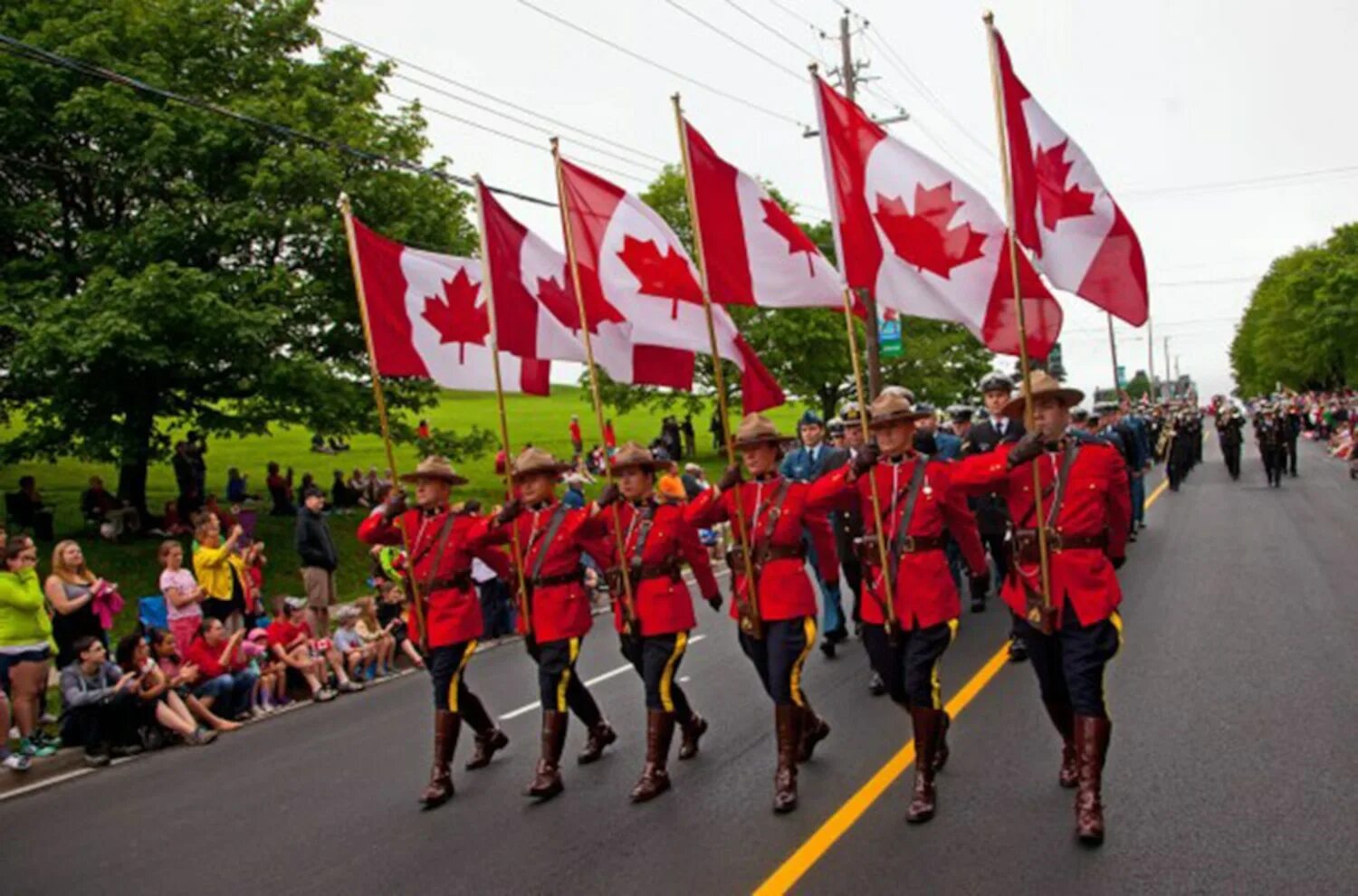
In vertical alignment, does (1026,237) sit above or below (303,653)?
above

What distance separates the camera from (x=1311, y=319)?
7600cm

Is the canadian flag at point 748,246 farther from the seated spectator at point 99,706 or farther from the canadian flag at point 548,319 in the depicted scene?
the seated spectator at point 99,706

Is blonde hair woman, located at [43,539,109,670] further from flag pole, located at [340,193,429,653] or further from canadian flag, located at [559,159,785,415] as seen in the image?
canadian flag, located at [559,159,785,415]

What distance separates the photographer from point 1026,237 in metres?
6.08

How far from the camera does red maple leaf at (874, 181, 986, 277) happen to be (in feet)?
21.3

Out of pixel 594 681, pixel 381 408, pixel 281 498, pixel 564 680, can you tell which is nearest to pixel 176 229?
pixel 281 498

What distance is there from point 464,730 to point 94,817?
8.07ft

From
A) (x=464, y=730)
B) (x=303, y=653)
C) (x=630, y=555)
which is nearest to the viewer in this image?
(x=630, y=555)

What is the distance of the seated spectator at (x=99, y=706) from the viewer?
919 centimetres

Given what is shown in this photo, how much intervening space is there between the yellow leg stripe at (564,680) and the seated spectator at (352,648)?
19.1 feet

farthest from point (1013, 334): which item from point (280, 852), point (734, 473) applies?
point (280, 852)

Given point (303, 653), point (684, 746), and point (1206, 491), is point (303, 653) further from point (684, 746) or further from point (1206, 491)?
point (1206, 491)

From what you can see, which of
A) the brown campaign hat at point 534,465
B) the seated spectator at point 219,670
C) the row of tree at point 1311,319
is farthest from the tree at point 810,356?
the row of tree at point 1311,319

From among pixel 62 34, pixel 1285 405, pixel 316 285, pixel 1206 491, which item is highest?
pixel 62 34
